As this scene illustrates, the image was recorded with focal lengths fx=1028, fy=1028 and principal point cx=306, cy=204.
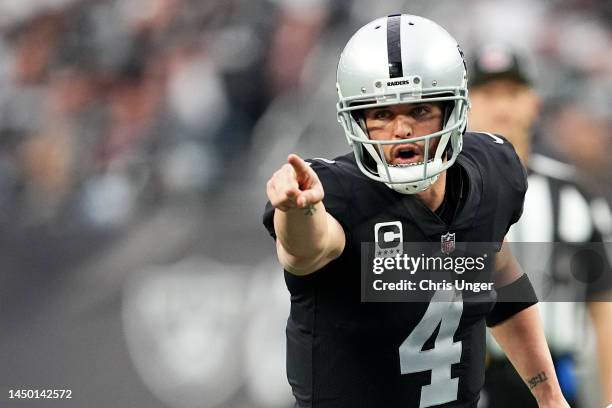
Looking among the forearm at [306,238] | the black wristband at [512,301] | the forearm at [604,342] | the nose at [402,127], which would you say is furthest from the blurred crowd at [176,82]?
the forearm at [306,238]

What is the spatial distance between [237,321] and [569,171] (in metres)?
1.30

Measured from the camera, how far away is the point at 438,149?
6.51 ft

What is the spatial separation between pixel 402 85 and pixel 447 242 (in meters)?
0.33

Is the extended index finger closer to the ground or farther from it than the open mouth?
closer to the ground

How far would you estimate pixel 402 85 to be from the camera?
1938 millimetres

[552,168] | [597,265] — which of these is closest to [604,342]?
[597,265]

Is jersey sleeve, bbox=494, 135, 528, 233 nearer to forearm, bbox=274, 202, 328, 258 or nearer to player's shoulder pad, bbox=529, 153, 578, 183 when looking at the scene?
forearm, bbox=274, 202, 328, 258

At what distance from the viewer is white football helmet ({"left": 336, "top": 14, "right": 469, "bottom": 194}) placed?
1.93m

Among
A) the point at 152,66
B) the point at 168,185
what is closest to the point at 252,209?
the point at 168,185

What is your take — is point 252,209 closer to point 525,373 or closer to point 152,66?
point 152,66

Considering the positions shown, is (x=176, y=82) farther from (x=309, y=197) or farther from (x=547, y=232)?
(x=309, y=197)

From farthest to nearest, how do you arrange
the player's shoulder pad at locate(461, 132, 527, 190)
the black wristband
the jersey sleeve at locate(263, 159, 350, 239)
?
the black wristband → the player's shoulder pad at locate(461, 132, 527, 190) → the jersey sleeve at locate(263, 159, 350, 239)

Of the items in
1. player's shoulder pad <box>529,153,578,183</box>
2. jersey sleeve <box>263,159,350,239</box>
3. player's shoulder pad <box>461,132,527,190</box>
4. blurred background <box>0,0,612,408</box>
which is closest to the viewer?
jersey sleeve <box>263,159,350,239</box>

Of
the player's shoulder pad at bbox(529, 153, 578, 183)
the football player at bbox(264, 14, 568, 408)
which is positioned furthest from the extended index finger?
the player's shoulder pad at bbox(529, 153, 578, 183)
